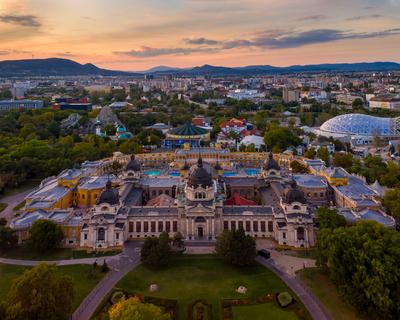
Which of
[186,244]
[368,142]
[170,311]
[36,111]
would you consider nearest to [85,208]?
[186,244]

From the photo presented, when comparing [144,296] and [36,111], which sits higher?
[36,111]

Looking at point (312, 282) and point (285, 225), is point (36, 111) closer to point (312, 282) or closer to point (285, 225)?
point (285, 225)

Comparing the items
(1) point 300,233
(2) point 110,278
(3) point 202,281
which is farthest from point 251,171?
(2) point 110,278

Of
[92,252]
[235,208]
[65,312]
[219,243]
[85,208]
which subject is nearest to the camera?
[65,312]

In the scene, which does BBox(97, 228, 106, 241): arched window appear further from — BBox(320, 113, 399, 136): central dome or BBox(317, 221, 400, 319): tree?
BBox(320, 113, 399, 136): central dome

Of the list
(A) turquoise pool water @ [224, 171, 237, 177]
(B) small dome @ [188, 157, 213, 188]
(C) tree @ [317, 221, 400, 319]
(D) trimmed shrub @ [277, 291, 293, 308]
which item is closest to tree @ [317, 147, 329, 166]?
(A) turquoise pool water @ [224, 171, 237, 177]

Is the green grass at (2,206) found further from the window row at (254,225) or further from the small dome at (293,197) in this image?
the small dome at (293,197)

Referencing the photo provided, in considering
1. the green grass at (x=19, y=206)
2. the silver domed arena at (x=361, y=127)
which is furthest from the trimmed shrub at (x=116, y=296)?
the silver domed arena at (x=361, y=127)
